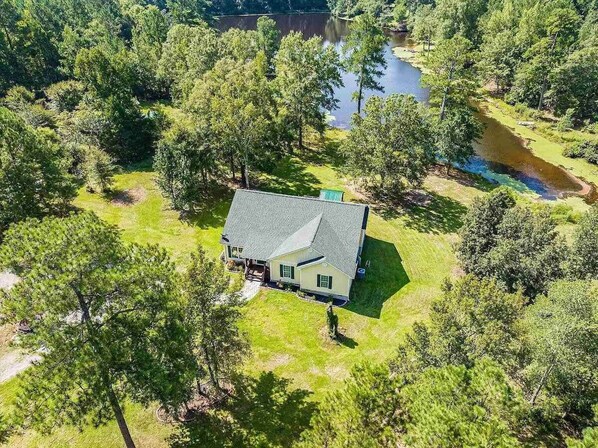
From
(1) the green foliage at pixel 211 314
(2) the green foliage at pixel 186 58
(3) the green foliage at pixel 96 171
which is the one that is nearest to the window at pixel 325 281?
(1) the green foliage at pixel 211 314

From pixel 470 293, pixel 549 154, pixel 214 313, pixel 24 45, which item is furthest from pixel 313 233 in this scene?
pixel 24 45

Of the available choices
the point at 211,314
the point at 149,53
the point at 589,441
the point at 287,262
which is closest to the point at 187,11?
the point at 149,53

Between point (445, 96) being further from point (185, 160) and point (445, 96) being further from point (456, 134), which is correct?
point (185, 160)

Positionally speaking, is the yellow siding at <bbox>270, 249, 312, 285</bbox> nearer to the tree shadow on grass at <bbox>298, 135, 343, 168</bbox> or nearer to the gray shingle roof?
the gray shingle roof

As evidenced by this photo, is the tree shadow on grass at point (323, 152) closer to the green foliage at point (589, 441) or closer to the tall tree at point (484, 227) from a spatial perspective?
the tall tree at point (484, 227)

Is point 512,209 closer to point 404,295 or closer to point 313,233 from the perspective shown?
point 404,295

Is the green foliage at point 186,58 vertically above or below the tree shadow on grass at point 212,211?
above
